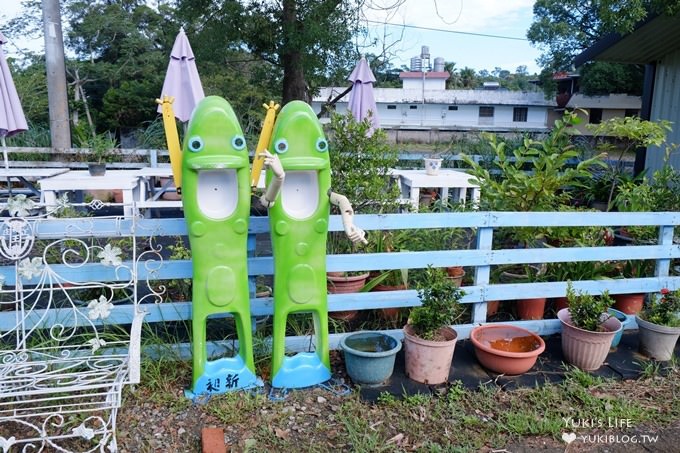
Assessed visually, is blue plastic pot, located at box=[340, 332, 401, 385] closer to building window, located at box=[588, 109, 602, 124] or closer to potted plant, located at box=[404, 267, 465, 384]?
potted plant, located at box=[404, 267, 465, 384]

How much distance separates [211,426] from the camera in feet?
8.38

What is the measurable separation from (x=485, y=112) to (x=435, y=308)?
3157 centimetres

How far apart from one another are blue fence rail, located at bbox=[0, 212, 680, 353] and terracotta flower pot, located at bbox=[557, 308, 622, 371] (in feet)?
1.08

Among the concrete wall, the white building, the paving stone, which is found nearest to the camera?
the paving stone

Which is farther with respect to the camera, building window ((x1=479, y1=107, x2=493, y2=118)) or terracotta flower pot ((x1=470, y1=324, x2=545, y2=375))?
building window ((x1=479, y1=107, x2=493, y2=118))

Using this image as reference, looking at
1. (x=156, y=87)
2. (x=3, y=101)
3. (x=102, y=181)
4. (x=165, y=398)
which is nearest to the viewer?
(x=165, y=398)

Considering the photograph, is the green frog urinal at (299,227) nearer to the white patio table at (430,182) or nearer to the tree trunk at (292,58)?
the white patio table at (430,182)

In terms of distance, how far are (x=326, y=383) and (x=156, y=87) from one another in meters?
17.1

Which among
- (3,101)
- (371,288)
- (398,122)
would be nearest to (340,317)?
(371,288)

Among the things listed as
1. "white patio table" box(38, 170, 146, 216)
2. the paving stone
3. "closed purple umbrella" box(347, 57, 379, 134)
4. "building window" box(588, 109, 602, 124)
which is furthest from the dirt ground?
"building window" box(588, 109, 602, 124)

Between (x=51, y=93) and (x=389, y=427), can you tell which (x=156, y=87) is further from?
(x=389, y=427)

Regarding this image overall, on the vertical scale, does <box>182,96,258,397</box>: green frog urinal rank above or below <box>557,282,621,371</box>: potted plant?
above

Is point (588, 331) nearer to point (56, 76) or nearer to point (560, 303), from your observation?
point (560, 303)

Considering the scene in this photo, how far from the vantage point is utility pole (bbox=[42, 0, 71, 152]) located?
778cm
